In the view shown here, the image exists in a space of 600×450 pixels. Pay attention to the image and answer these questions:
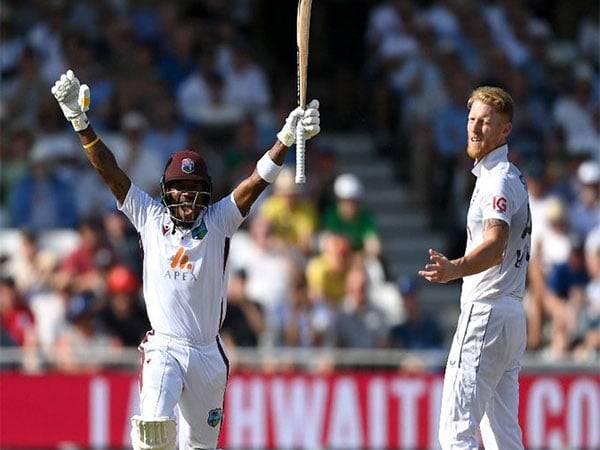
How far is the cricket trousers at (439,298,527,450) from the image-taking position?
29.0ft

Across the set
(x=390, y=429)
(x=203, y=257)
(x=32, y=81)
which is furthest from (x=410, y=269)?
(x=203, y=257)

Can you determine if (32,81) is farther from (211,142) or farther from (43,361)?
(43,361)

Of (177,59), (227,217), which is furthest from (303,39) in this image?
(177,59)

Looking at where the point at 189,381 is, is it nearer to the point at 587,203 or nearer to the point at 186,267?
the point at 186,267

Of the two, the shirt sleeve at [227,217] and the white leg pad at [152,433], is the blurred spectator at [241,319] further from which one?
the white leg pad at [152,433]

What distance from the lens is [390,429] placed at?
15102mm

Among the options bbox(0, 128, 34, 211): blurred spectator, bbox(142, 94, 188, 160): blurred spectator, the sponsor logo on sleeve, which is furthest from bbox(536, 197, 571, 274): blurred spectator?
the sponsor logo on sleeve

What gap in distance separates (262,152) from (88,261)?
263 cm

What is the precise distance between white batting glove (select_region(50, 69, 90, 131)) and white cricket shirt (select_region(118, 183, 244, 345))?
21.1 inches

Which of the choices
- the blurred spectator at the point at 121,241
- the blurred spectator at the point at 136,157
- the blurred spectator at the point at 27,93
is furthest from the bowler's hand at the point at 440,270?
the blurred spectator at the point at 27,93

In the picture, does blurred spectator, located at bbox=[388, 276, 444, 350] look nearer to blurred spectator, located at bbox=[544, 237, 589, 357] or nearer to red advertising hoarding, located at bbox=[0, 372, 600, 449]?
red advertising hoarding, located at bbox=[0, 372, 600, 449]

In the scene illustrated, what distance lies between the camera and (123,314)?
15391mm

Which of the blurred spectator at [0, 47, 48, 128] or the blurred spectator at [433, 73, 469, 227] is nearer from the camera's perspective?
the blurred spectator at [0, 47, 48, 128]

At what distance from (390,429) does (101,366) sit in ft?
9.08
